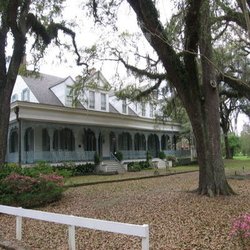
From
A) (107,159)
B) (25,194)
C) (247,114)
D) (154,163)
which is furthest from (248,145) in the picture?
(25,194)

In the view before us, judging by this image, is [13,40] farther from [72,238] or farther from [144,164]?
[144,164]

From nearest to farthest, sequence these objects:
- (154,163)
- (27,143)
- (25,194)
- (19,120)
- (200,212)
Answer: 1. (200,212)
2. (25,194)
3. (19,120)
4. (27,143)
5. (154,163)

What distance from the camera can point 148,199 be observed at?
1353 cm

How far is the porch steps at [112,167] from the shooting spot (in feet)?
96.7

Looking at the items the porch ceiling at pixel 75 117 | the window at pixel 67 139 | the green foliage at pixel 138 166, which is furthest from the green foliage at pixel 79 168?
the green foliage at pixel 138 166

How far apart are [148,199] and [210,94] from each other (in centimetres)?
458

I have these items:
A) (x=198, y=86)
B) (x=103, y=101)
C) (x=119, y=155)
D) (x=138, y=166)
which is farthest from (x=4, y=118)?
(x=103, y=101)

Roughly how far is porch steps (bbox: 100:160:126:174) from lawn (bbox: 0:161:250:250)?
14.5 m

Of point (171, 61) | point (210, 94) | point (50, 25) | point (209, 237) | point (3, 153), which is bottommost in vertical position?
point (209, 237)

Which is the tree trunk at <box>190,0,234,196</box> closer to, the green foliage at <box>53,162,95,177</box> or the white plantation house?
the white plantation house

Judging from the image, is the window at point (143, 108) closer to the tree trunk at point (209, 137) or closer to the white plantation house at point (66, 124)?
the white plantation house at point (66, 124)

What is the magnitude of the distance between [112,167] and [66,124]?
5.19 meters

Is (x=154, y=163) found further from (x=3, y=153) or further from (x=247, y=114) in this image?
(x=3, y=153)

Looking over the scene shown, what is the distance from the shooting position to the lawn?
738 centimetres
